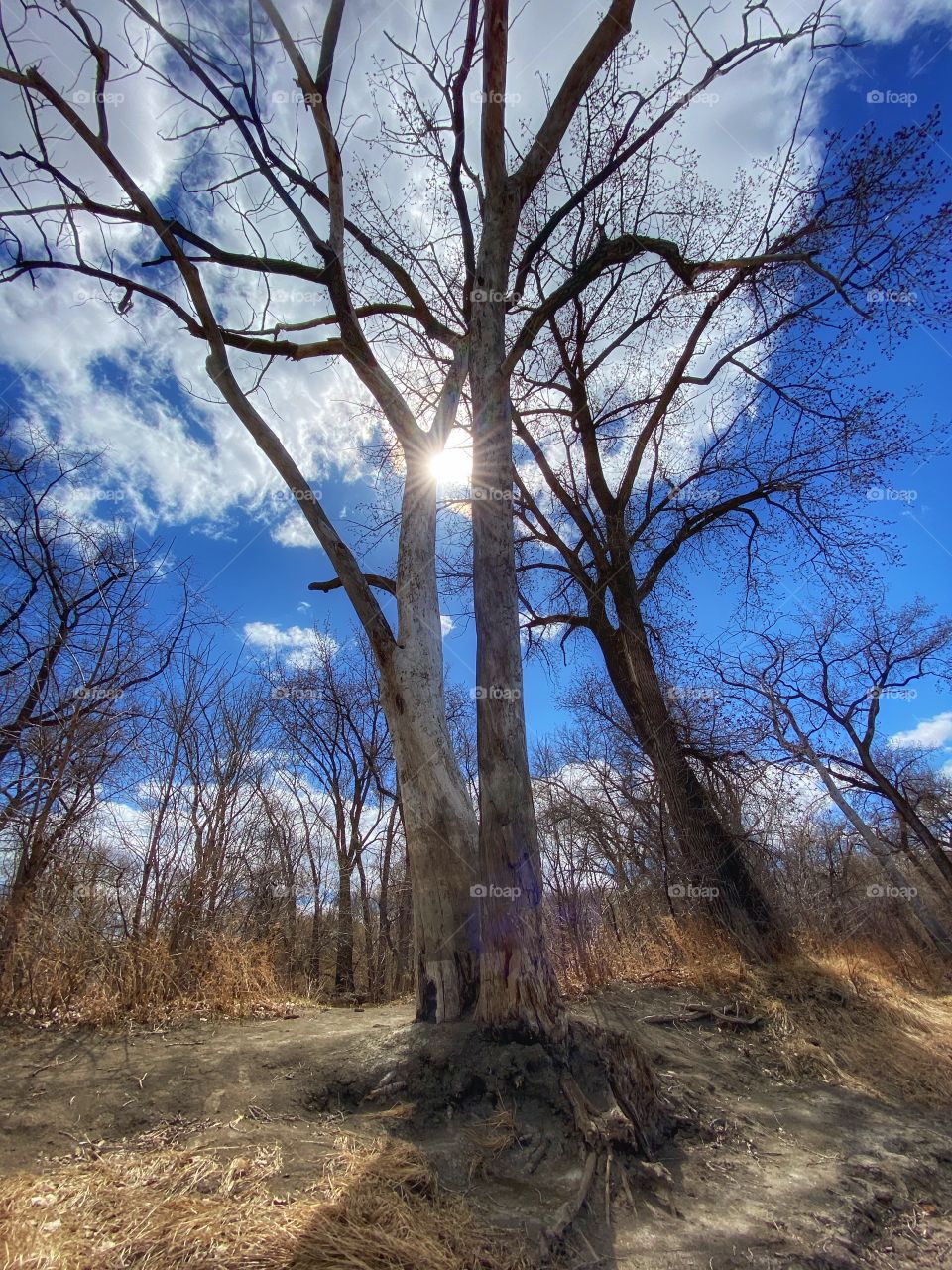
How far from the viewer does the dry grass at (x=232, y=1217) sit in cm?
184

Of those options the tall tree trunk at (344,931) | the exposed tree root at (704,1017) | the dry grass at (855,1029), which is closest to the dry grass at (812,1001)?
the dry grass at (855,1029)

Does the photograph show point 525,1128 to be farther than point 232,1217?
Yes

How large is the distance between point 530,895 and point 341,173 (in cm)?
601

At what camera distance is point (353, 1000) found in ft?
32.7

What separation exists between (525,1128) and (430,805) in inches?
74.0

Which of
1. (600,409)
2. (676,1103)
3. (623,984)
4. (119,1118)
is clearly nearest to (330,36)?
(600,409)

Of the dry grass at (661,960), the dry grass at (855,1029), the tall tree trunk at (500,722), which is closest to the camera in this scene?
the tall tree trunk at (500,722)

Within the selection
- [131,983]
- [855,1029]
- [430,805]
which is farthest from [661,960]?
[131,983]

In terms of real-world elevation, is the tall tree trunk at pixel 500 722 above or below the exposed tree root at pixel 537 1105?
above

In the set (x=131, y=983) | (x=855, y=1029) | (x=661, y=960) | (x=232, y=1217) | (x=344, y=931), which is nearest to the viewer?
(x=232, y=1217)

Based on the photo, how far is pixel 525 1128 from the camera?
9.52ft

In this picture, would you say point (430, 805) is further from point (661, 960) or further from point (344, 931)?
point (344, 931)

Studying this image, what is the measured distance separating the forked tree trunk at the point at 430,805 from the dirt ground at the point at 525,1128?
1.19 feet

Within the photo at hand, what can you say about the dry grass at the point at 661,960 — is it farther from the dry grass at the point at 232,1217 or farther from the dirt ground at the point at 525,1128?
the dry grass at the point at 232,1217
